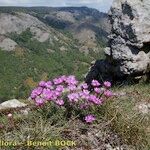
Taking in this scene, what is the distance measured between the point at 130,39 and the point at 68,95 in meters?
11.9

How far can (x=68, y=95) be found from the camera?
333 inches

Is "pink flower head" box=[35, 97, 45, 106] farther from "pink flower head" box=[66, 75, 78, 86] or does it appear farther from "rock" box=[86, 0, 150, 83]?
"rock" box=[86, 0, 150, 83]

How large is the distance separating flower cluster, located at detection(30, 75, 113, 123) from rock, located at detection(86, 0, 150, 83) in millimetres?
10858

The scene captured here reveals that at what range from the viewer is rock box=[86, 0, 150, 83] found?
1958 cm

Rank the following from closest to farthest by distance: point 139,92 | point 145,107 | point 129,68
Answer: point 145,107 < point 139,92 < point 129,68

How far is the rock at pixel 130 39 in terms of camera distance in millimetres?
19578

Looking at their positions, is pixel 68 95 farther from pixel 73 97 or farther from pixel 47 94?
pixel 47 94

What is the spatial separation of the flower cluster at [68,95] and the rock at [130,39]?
1086cm

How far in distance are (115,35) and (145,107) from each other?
31.7ft

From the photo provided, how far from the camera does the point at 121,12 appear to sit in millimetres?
20641

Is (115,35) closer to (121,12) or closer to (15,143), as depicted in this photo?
(121,12)

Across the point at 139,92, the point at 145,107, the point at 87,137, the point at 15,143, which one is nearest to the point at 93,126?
the point at 87,137

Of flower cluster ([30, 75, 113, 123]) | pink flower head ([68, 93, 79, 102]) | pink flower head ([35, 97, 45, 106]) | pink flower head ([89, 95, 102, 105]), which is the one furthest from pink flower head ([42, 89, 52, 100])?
pink flower head ([89, 95, 102, 105])

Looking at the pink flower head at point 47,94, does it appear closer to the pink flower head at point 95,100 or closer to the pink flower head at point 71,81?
the pink flower head at point 71,81
